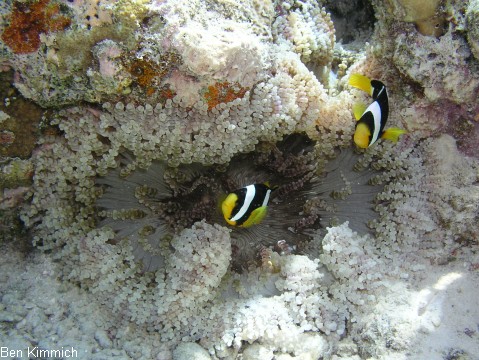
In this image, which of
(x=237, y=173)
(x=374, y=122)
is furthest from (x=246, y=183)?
(x=374, y=122)

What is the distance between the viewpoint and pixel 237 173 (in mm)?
2732

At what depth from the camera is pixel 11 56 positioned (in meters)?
1.87

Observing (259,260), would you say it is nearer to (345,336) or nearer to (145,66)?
(345,336)

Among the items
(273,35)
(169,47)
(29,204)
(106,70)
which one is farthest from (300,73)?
(29,204)

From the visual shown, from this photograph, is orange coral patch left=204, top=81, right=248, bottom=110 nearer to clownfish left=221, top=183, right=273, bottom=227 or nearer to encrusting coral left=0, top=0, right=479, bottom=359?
encrusting coral left=0, top=0, right=479, bottom=359

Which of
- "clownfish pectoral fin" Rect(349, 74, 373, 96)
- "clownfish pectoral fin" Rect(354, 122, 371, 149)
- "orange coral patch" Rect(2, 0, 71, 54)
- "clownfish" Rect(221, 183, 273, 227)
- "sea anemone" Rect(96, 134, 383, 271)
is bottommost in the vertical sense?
"sea anemone" Rect(96, 134, 383, 271)

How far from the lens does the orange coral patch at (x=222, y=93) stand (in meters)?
2.09

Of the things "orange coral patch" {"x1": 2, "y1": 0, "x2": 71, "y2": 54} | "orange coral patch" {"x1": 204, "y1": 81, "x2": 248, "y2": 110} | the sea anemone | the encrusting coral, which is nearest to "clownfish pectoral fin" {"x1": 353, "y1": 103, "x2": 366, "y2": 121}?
the encrusting coral

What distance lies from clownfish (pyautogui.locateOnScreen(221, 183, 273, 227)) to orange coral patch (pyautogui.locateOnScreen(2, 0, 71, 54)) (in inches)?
47.2

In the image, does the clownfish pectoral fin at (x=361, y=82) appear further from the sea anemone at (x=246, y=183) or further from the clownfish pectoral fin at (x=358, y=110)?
the sea anemone at (x=246, y=183)

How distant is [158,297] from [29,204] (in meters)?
0.96

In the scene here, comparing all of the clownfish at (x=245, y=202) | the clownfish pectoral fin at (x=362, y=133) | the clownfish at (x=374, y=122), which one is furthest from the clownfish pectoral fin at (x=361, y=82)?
the clownfish at (x=245, y=202)

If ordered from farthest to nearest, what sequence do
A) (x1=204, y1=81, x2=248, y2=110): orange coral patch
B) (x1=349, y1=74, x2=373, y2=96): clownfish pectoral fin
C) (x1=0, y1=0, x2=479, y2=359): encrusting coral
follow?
(x1=349, y1=74, x2=373, y2=96): clownfish pectoral fin, (x1=204, y1=81, x2=248, y2=110): orange coral patch, (x1=0, y1=0, x2=479, y2=359): encrusting coral

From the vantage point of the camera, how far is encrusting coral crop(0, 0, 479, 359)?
77.5 inches
